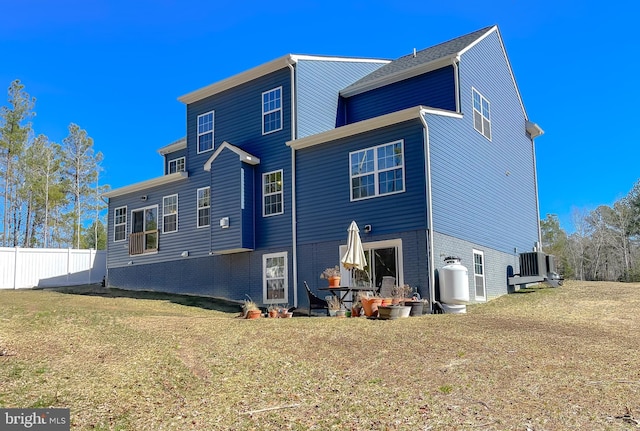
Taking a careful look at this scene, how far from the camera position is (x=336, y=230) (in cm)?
1619

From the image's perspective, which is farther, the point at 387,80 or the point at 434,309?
the point at 387,80

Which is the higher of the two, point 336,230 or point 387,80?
point 387,80

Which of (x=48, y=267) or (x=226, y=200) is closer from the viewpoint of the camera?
(x=226, y=200)

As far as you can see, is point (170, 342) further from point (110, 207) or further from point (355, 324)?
point (110, 207)

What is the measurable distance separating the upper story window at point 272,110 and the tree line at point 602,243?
25.7m

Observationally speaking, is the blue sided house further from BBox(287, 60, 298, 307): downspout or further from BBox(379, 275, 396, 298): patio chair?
BBox(379, 275, 396, 298): patio chair

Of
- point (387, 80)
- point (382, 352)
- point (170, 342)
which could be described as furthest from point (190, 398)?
point (387, 80)

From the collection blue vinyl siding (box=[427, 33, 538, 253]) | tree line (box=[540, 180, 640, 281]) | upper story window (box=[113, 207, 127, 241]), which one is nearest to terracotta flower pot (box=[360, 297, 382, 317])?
blue vinyl siding (box=[427, 33, 538, 253])

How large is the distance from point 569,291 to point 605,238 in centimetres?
2563

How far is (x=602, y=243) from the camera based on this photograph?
40.2m

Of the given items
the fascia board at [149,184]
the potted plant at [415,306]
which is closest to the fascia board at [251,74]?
the fascia board at [149,184]

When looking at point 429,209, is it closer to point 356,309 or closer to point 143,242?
point 356,309

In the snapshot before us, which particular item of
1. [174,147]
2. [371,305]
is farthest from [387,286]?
[174,147]

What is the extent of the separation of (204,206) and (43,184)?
24575 millimetres
